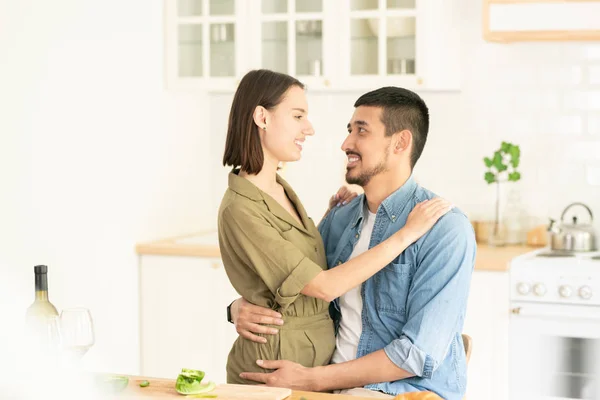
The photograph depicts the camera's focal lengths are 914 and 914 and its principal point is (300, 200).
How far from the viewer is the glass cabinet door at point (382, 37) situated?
397cm

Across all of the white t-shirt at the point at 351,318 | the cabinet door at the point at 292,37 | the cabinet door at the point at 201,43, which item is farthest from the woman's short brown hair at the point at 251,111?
the cabinet door at the point at 201,43

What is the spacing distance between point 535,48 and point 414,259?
222 centimetres

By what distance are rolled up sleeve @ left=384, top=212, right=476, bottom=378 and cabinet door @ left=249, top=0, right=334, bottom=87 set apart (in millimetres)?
1938

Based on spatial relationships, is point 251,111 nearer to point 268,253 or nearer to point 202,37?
point 268,253

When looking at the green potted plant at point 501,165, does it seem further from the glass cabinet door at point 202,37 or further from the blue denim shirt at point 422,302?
the blue denim shirt at point 422,302

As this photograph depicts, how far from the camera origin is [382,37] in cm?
400

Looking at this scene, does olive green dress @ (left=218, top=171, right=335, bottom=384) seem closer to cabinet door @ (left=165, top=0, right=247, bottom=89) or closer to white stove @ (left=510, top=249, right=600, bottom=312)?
white stove @ (left=510, top=249, right=600, bottom=312)

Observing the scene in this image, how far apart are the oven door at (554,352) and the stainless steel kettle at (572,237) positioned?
0.44m

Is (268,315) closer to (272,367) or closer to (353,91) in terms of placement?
(272,367)

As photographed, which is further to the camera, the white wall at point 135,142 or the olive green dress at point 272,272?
the white wall at point 135,142

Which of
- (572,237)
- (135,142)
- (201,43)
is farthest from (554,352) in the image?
(201,43)

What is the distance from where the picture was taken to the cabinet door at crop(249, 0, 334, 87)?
13.4 ft

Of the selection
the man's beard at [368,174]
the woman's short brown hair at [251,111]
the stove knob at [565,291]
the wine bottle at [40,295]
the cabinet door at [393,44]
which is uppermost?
the cabinet door at [393,44]

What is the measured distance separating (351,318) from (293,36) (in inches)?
79.6
